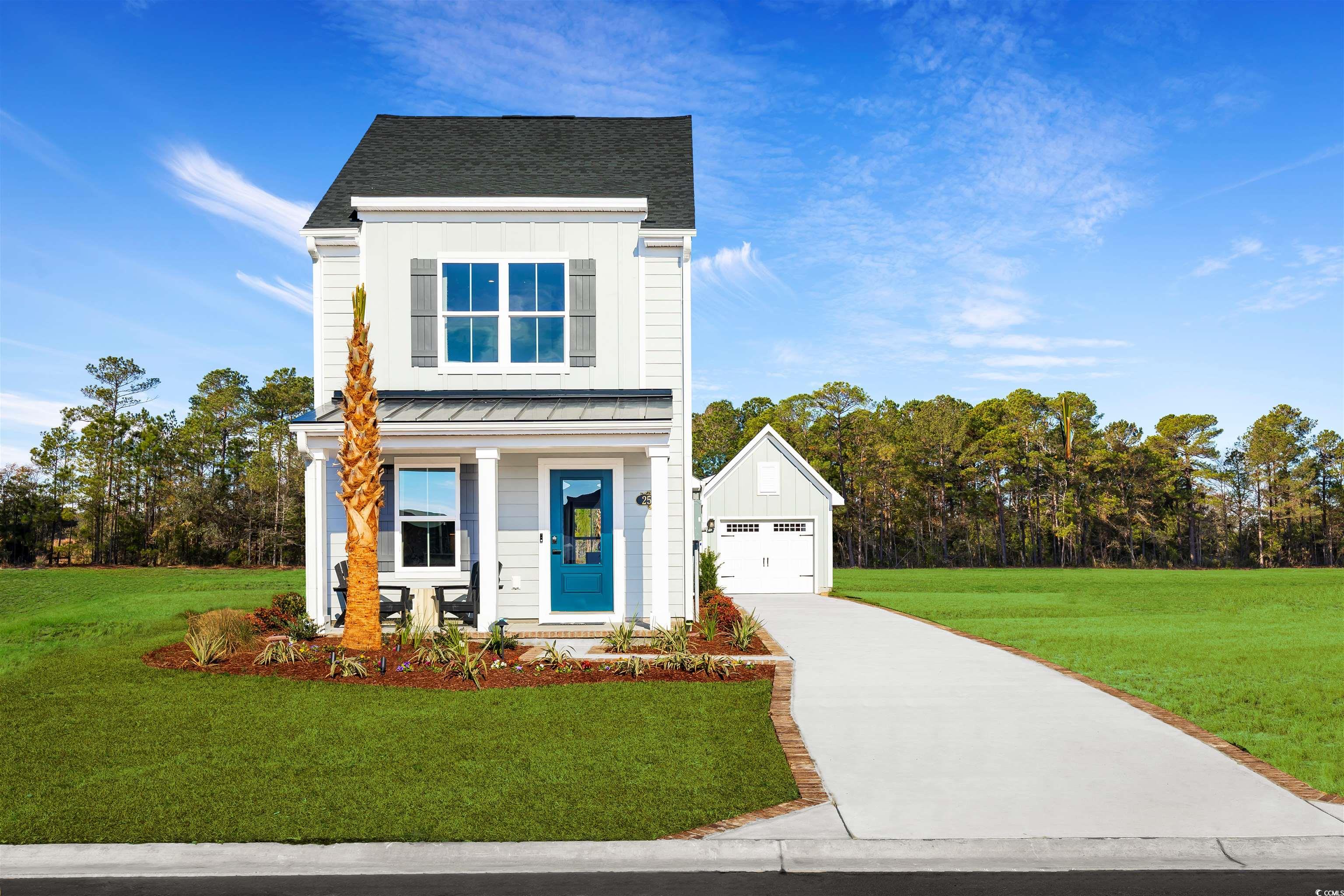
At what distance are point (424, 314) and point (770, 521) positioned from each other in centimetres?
1428

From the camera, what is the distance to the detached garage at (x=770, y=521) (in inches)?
974

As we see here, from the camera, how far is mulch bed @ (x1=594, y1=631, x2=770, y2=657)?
34.7 feet

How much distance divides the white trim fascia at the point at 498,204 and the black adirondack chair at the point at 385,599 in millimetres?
5771

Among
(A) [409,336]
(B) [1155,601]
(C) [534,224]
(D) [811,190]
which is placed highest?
(D) [811,190]

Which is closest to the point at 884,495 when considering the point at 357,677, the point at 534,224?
the point at 534,224


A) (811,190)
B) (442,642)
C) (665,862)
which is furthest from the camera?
(811,190)

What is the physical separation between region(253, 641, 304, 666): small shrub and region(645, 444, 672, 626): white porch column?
4721 mm

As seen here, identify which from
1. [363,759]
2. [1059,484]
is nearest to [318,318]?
[363,759]

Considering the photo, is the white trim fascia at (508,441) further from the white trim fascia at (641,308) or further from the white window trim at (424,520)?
the white trim fascia at (641,308)

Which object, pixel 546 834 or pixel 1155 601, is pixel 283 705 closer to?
pixel 546 834

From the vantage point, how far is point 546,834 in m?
4.81

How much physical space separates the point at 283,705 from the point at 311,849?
3.77 meters

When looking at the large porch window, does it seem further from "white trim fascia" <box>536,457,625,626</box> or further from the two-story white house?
"white trim fascia" <box>536,457,625,626</box>

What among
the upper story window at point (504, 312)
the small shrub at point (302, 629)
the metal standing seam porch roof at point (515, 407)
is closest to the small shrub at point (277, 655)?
the small shrub at point (302, 629)
